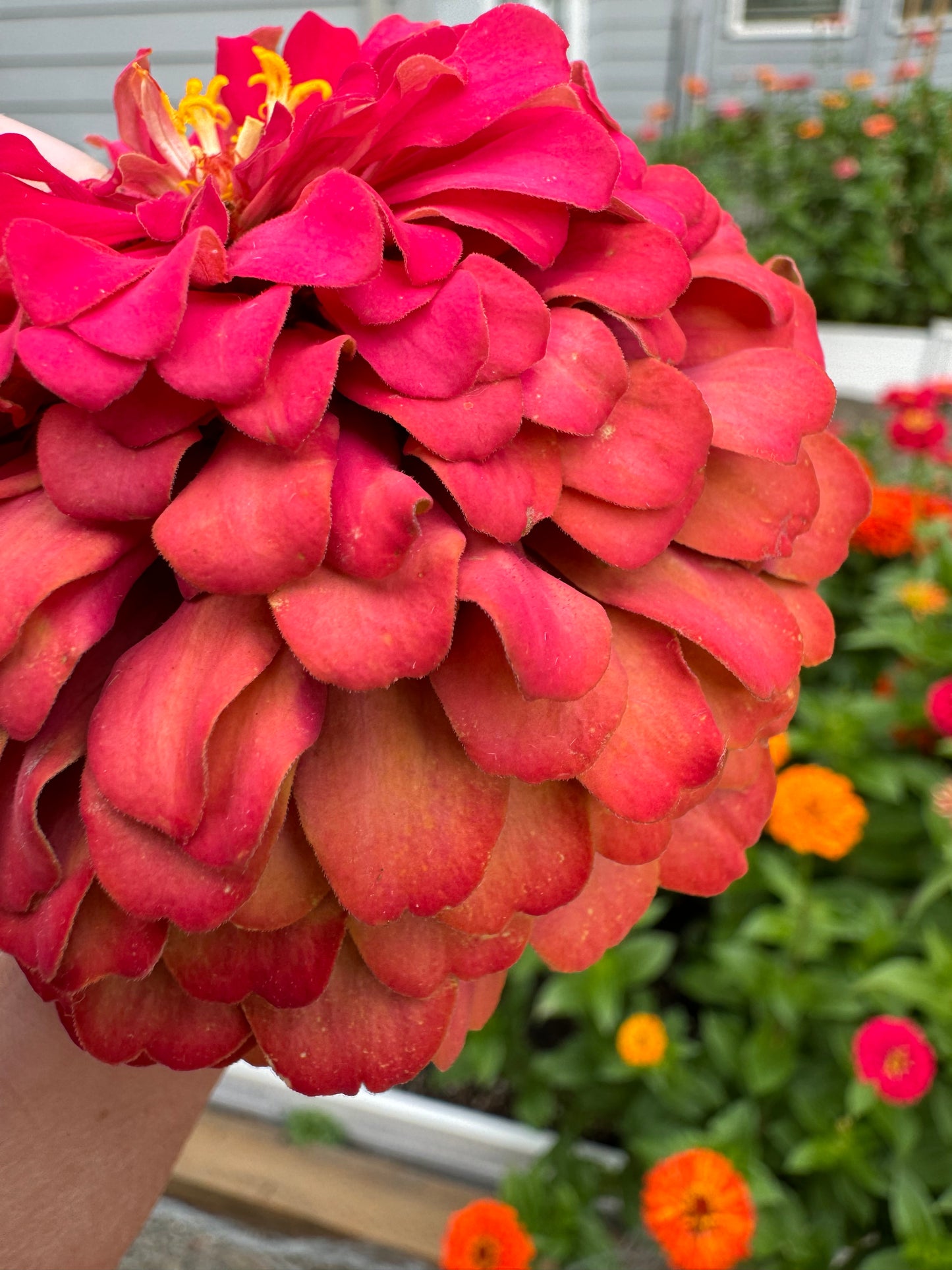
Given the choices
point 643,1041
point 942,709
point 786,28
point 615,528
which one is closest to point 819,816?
point 942,709

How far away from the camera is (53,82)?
7.11 ft

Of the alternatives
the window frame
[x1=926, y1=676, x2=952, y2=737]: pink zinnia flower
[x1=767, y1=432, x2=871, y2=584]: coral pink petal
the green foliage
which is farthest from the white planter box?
[x1=767, y1=432, x2=871, y2=584]: coral pink petal

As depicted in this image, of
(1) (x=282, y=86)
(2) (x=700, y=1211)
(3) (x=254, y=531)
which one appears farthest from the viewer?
(2) (x=700, y=1211)

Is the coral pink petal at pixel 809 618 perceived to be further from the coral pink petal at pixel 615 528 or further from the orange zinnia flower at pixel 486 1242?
the orange zinnia flower at pixel 486 1242

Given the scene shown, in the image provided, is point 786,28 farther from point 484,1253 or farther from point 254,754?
point 254,754

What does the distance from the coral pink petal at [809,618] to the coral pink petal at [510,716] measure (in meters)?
0.09

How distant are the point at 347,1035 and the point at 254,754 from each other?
91 mm

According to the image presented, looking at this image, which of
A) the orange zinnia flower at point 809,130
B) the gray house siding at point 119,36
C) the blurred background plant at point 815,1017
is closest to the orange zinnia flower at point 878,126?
the orange zinnia flower at point 809,130

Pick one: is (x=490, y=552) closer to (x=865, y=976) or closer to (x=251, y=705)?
(x=251, y=705)

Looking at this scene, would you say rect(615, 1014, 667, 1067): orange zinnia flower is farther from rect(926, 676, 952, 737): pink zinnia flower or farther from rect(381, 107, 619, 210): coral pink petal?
rect(381, 107, 619, 210): coral pink petal

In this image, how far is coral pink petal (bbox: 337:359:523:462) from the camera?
219 millimetres

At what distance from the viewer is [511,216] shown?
0.25 metres

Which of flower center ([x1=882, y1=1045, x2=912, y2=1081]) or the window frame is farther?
the window frame

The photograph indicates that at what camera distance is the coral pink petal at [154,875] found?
0.22 m
